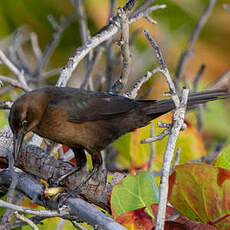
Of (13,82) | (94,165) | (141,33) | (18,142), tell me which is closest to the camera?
(18,142)

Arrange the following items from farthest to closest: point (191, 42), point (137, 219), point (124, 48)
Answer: point (191, 42), point (124, 48), point (137, 219)

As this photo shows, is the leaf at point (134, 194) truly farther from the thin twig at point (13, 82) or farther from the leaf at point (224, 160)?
the thin twig at point (13, 82)

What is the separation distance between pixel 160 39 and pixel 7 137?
3.73m

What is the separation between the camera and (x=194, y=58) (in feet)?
26.0

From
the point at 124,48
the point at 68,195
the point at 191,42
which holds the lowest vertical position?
the point at 68,195

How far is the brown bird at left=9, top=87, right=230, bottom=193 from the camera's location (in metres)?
3.27

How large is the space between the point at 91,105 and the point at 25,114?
0.52m

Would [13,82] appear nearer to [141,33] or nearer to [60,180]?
[60,180]

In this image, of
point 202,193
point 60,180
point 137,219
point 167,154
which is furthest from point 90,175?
point 167,154

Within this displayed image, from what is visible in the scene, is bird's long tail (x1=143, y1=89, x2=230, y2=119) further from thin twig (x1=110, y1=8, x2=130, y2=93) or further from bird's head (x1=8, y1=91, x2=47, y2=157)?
bird's head (x1=8, y1=91, x2=47, y2=157)

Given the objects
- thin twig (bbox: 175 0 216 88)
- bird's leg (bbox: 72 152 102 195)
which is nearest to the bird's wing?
bird's leg (bbox: 72 152 102 195)

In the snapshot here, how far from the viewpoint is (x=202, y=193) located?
276 centimetres

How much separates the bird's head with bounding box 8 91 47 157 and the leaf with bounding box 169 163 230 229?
0.91 meters

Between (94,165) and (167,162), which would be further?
Result: (94,165)
